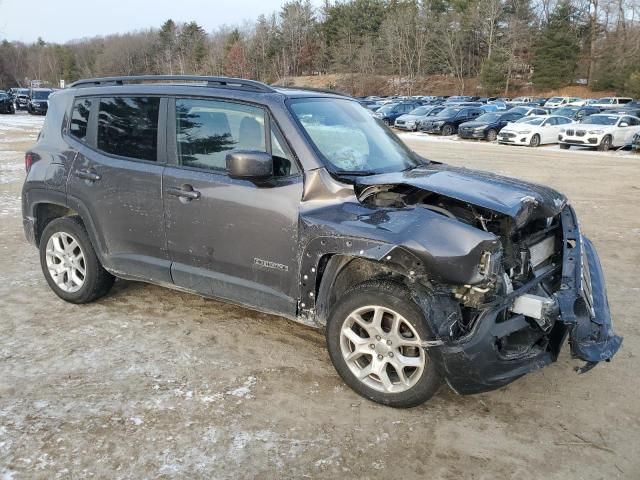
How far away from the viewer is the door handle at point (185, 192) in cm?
416

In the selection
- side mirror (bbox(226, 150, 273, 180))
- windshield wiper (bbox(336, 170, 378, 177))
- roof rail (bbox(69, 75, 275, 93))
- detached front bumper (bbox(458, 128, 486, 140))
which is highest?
roof rail (bbox(69, 75, 275, 93))

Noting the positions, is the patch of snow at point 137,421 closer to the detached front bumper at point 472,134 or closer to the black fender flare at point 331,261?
the black fender flare at point 331,261

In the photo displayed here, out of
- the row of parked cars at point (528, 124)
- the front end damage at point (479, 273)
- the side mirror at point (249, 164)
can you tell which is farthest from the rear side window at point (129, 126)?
the row of parked cars at point (528, 124)

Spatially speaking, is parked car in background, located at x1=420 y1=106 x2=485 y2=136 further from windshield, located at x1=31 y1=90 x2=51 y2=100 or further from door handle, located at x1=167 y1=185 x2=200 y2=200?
windshield, located at x1=31 y1=90 x2=51 y2=100

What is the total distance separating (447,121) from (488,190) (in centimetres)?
2700

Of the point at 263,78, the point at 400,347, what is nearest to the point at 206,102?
the point at 400,347

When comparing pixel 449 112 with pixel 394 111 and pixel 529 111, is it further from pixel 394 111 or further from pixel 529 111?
pixel 394 111

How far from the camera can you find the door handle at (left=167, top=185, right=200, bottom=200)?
4156mm

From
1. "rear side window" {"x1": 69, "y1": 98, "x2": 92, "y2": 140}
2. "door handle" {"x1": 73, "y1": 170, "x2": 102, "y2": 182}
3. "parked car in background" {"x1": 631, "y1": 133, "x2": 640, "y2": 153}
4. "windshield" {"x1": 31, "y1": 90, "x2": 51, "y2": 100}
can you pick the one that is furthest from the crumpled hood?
"windshield" {"x1": 31, "y1": 90, "x2": 51, "y2": 100}

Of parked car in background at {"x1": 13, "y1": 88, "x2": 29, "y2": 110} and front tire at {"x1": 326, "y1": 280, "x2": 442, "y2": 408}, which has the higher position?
parked car in background at {"x1": 13, "y1": 88, "x2": 29, "y2": 110}

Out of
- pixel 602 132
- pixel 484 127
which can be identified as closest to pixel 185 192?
pixel 602 132

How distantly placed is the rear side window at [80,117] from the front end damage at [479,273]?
250 centimetres

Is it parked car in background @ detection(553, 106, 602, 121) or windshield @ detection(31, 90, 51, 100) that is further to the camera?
windshield @ detection(31, 90, 51, 100)

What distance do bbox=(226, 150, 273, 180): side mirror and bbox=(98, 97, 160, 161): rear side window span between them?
1.07 m
